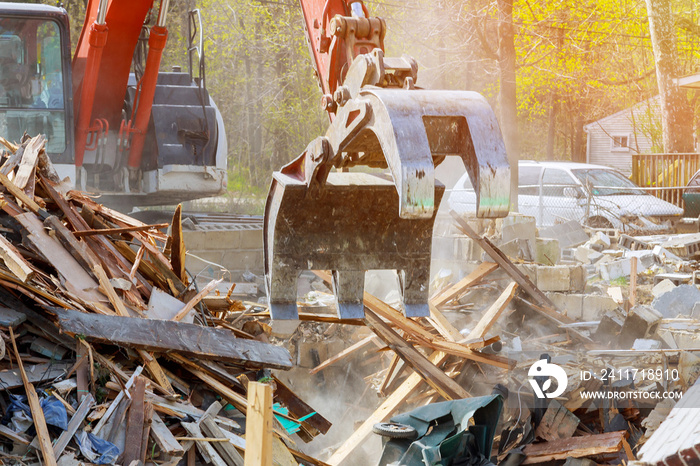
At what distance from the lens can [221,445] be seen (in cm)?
413

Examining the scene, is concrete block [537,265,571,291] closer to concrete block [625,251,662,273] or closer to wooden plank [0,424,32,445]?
concrete block [625,251,662,273]

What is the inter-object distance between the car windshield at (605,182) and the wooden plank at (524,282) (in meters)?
6.76

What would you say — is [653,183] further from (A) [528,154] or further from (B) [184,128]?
(A) [528,154]

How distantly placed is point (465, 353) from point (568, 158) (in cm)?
3657

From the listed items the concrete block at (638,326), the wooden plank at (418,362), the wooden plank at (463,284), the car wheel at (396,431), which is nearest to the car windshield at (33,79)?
the wooden plank at (418,362)

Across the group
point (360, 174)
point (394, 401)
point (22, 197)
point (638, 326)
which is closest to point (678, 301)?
point (638, 326)

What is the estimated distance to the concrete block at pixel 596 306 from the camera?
305 inches

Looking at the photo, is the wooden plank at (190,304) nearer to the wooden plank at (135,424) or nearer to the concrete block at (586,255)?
the wooden plank at (135,424)

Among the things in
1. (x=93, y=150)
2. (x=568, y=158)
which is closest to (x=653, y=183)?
(x=93, y=150)

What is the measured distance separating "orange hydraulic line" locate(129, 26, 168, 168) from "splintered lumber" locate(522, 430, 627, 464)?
17.7 feet

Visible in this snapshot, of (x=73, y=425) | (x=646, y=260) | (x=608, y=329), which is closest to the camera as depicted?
(x=73, y=425)

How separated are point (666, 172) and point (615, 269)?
8073 millimetres

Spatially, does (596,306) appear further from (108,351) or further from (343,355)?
(108,351)

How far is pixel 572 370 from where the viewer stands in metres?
5.84
